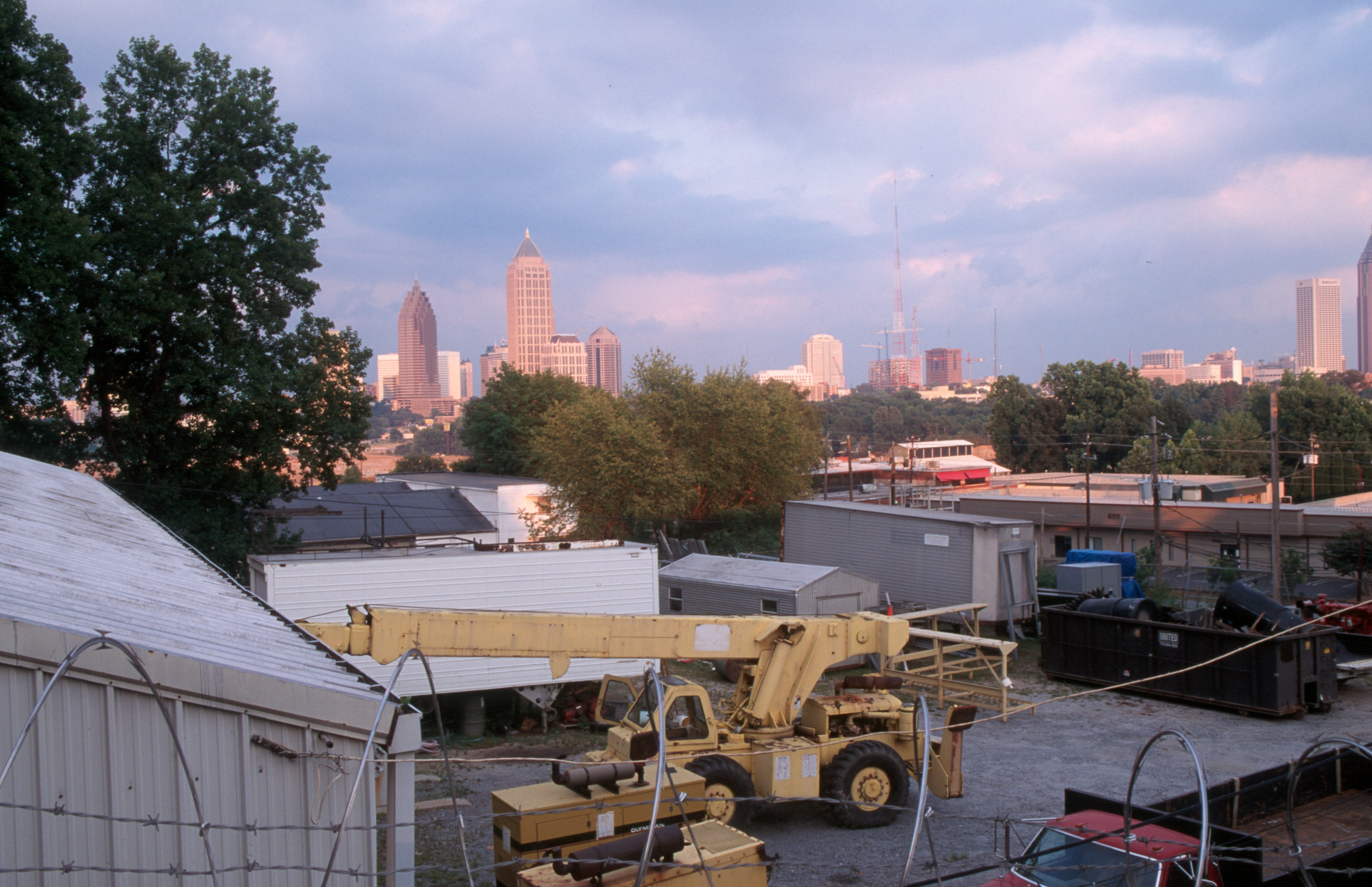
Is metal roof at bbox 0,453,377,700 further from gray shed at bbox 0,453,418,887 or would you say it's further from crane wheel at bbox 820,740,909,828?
crane wheel at bbox 820,740,909,828

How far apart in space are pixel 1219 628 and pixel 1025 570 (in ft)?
19.0

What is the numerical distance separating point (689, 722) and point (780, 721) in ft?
3.71

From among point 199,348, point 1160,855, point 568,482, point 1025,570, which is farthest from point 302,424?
point 1160,855

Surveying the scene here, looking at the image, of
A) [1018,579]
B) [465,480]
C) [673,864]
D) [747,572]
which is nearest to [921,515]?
[1018,579]

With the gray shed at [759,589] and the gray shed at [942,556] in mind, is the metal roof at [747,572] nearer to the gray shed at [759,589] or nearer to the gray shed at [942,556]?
the gray shed at [759,589]

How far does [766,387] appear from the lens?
55125 mm

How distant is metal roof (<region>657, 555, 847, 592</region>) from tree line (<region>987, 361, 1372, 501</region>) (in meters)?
44.6

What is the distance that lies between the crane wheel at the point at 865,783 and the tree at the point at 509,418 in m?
52.8

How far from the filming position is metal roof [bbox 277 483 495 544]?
34156 millimetres

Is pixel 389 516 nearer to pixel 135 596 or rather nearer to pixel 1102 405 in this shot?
pixel 135 596

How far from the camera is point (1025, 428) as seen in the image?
74.5 meters

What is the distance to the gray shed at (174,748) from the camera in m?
5.30

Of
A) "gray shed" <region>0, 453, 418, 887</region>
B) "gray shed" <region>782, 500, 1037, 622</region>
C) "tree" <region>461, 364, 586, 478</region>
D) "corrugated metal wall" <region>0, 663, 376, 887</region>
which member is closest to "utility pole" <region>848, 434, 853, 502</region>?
"gray shed" <region>782, 500, 1037, 622</region>

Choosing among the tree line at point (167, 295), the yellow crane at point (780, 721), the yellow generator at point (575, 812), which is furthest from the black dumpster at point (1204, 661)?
the tree line at point (167, 295)
